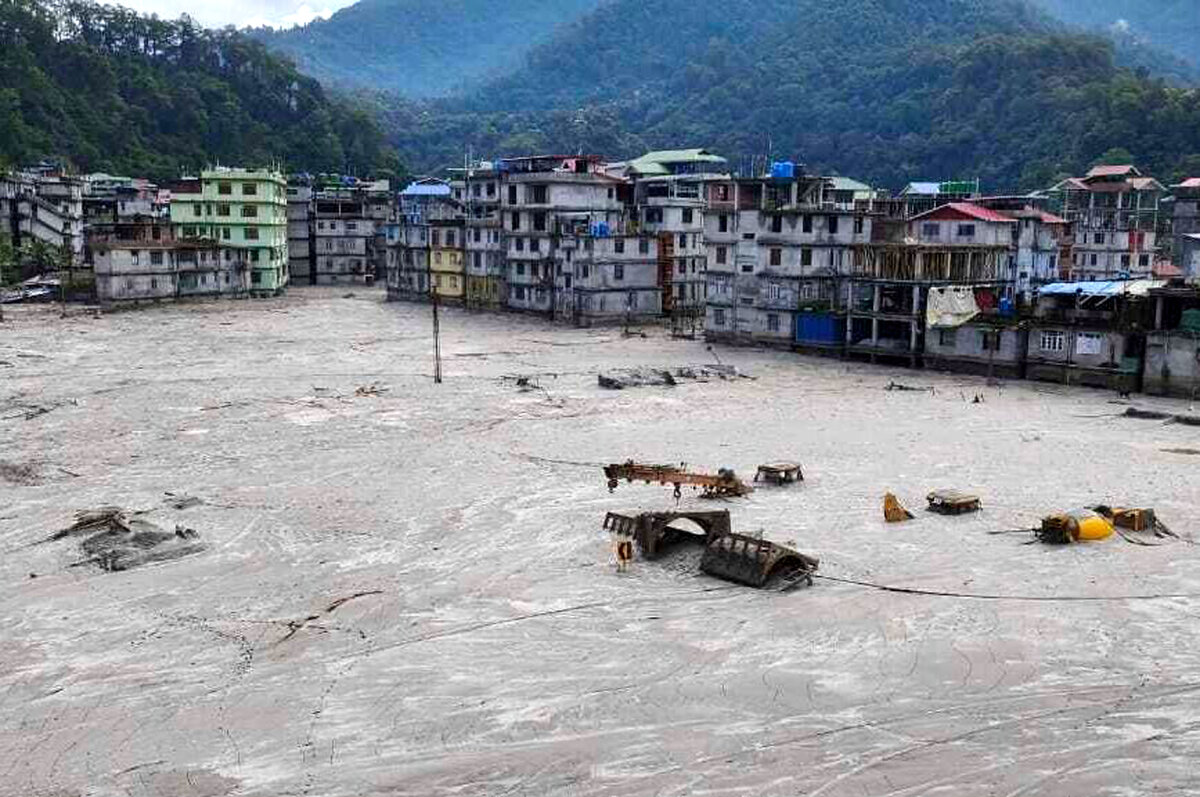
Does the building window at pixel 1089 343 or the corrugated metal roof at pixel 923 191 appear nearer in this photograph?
the building window at pixel 1089 343

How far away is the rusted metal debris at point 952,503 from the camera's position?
2862 centimetres

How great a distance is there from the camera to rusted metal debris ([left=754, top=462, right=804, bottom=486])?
3181 cm

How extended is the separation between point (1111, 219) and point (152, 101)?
105689 millimetres

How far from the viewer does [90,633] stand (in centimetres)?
2055

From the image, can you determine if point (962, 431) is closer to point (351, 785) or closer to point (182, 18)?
point (351, 785)

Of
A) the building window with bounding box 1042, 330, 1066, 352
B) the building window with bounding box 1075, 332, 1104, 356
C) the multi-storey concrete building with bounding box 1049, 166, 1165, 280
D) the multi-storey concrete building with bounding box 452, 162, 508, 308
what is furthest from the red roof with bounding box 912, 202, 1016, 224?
the multi-storey concrete building with bounding box 452, 162, 508, 308

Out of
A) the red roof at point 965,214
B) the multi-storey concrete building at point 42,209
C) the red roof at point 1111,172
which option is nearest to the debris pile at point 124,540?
the red roof at point 965,214

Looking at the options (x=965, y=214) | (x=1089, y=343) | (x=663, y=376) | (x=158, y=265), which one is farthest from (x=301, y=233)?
(x=1089, y=343)

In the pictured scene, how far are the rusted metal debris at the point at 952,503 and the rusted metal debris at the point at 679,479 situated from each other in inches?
197

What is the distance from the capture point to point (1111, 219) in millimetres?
89438

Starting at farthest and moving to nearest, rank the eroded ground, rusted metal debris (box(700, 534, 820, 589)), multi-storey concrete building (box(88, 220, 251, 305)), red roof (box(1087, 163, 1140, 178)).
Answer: red roof (box(1087, 163, 1140, 178))
multi-storey concrete building (box(88, 220, 251, 305))
rusted metal debris (box(700, 534, 820, 589))
the eroded ground

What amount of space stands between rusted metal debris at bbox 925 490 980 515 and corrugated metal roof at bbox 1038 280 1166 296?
1085 inches

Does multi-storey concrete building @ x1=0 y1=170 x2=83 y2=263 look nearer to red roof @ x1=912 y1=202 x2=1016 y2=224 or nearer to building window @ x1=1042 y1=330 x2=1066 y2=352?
red roof @ x1=912 y1=202 x2=1016 y2=224

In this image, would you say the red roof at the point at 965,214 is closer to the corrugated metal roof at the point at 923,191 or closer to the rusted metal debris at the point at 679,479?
the corrugated metal roof at the point at 923,191
